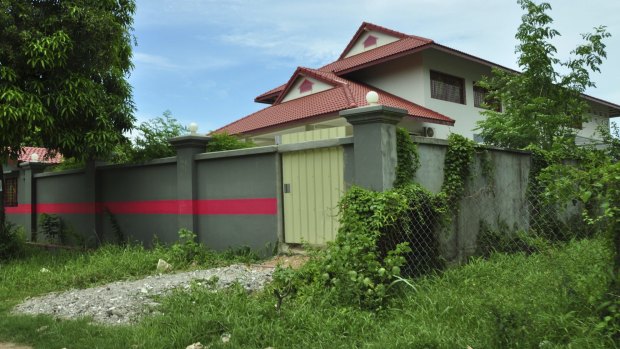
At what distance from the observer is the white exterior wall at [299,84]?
17266mm

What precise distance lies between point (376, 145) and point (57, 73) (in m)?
6.03

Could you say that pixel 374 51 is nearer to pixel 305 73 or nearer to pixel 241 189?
pixel 305 73

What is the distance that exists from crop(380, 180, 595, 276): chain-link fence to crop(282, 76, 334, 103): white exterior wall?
9771 mm

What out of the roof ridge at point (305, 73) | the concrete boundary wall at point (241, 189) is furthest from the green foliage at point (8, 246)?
the roof ridge at point (305, 73)

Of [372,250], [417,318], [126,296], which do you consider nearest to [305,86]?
[126,296]

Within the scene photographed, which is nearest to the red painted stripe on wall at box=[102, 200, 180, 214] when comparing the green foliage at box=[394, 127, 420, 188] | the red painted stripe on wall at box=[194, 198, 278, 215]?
the red painted stripe on wall at box=[194, 198, 278, 215]

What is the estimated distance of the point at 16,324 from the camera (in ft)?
17.5

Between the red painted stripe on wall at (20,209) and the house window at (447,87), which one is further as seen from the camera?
the house window at (447,87)

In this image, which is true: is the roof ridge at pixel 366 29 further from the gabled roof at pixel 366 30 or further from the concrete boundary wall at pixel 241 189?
the concrete boundary wall at pixel 241 189

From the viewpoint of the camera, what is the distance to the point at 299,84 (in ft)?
59.6

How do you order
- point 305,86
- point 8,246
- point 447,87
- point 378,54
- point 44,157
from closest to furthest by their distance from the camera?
1. point 8,246
2. point 44,157
3. point 305,86
4. point 378,54
5. point 447,87

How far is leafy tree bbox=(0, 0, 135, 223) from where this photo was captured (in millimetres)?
8344

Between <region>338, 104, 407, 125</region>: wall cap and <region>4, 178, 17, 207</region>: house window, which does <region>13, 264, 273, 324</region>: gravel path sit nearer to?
<region>338, 104, 407, 125</region>: wall cap

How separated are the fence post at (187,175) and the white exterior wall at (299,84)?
28.5 ft
